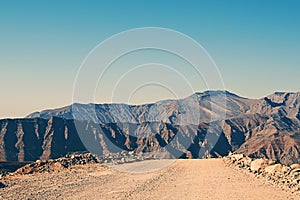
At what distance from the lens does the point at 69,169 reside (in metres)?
37.1

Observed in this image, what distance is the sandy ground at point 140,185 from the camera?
26.1 m

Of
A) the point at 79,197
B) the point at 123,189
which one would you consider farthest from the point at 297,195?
the point at 79,197

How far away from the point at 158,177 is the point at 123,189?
680cm

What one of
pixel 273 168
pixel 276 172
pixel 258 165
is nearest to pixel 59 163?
pixel 258 165

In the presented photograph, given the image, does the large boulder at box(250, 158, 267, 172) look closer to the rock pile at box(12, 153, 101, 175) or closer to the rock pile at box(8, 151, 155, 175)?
the rock pile at box(8, 151, 155, 175)

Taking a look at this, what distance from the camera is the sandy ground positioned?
26.1m

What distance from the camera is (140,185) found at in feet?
99.7

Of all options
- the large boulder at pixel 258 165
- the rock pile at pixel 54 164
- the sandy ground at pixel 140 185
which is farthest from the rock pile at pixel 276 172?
the rock pile at pixel 54 164

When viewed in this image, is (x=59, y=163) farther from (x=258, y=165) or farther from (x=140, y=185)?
(x=258, y=165)

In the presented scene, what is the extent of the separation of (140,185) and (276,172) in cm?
1217

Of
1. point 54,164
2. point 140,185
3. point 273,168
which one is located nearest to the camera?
point 140,185

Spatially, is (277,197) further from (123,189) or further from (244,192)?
(123,189)

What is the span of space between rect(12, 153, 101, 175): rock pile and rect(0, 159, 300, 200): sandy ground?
1445 mm

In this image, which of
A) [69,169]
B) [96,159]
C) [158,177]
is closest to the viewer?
[158,177]
